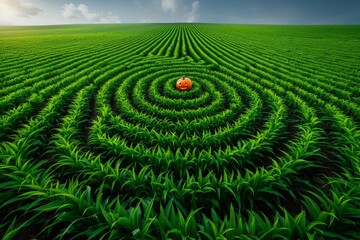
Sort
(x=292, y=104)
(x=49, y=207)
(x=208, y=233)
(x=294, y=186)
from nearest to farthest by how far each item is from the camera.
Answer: (x=208, y=233), (x=49, y=207), (x=294, y=186), (x=292, y=104)

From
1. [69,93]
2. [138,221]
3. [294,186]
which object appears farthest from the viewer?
[69,93]

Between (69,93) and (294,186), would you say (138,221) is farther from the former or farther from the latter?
(69,93)

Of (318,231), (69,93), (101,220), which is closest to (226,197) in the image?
(318,231)

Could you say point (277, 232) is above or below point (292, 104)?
above

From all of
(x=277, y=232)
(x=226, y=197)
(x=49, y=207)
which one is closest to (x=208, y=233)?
(x=277, y=232)

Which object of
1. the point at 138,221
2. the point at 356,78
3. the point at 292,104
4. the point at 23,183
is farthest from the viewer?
the point at 356,78

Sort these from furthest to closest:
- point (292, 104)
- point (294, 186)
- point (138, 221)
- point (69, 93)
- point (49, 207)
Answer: point (69, 93)
point (292, 104)
point (294, 186)
point (49, 207)
point (138, 221)

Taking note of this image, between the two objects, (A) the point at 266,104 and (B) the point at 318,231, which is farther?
(A) the point at 266,104

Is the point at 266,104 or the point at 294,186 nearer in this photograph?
the point at 294,186

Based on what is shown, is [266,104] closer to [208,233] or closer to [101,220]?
[208,233]
